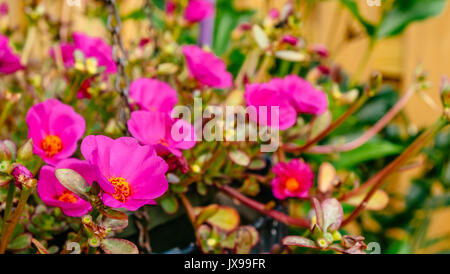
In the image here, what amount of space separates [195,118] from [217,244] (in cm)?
12

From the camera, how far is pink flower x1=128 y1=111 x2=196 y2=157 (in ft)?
1.01

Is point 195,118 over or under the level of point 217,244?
over

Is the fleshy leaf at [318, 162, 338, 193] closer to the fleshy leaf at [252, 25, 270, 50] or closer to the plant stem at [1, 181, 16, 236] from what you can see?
the fleshy leaf at [252, 25, 270, 50]

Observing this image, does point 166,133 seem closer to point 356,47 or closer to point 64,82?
point 64,82

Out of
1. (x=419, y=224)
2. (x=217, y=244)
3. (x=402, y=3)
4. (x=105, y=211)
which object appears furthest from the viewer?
(x=419, y=224)

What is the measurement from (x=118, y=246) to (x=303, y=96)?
8.5 inches

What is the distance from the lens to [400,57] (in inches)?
45.7

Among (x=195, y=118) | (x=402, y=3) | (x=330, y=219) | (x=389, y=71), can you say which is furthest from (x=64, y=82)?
(x=389, y=71)

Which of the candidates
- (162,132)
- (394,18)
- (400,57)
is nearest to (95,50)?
(162,132)

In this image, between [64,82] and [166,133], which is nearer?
[166,133]

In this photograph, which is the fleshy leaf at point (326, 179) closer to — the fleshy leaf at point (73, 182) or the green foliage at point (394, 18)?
the fleshy leaf at point (73, 182)

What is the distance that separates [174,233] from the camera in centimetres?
42

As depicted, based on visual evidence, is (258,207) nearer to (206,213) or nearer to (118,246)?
(206,213)

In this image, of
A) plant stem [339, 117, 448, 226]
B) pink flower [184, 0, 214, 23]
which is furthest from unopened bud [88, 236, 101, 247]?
pink flower [184, 0, 214, 23]
